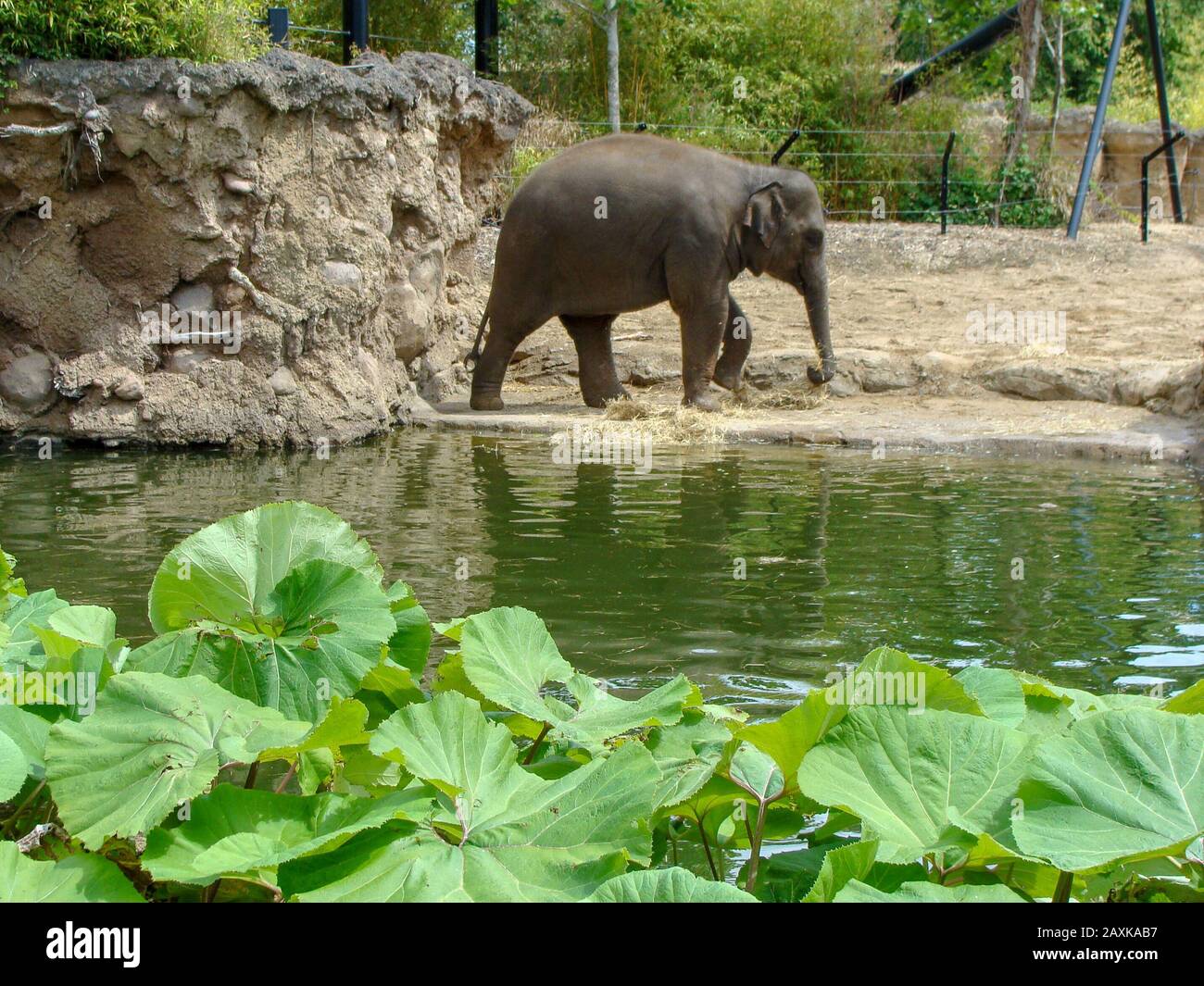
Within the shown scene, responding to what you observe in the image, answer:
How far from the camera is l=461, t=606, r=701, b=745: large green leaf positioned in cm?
188

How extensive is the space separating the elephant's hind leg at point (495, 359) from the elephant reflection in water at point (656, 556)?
3378mm

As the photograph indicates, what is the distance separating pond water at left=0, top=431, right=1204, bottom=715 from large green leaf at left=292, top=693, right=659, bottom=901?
3011mm

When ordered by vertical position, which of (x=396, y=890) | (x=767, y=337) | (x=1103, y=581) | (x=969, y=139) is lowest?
→ (x=1103, y=581)

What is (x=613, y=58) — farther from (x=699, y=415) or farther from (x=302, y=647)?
(x=302, y=647)

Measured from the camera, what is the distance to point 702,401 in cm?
1266

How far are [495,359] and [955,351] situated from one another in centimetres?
452

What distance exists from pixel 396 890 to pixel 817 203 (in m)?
12.4

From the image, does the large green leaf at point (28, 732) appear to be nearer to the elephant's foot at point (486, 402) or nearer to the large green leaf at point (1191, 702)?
the large green leaf at point (1191, 702)

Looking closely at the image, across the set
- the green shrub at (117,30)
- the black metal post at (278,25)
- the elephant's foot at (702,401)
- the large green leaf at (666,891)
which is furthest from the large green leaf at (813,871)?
the black metal post at (278,25)

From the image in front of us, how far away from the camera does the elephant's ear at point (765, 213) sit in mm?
12820

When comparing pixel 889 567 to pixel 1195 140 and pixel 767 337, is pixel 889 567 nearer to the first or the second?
pixel 767 337

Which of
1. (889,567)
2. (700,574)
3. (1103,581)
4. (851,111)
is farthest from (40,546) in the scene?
(851,111)

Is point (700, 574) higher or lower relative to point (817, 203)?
lower

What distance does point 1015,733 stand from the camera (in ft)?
5.30
